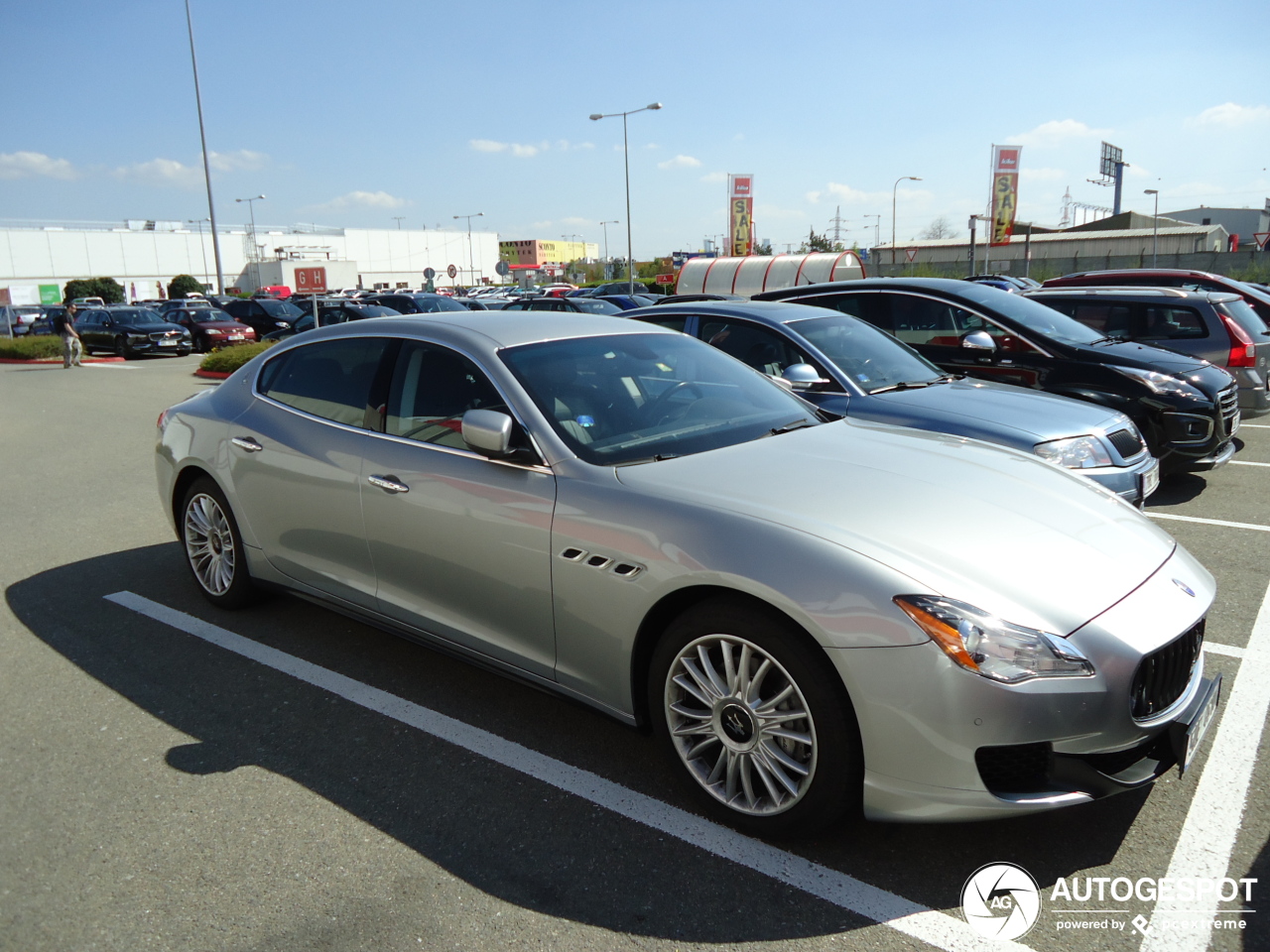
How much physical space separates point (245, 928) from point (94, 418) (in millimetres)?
12926

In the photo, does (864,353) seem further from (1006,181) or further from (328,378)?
(1006,181)

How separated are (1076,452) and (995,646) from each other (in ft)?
11.7

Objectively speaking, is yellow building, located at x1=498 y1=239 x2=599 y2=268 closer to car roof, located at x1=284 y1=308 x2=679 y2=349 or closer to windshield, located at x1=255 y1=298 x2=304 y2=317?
windshield, located at x1=255 y1=298 x2=304 y2=317

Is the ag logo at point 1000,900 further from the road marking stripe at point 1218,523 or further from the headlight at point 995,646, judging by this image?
the road marking stripe at point 1218,523

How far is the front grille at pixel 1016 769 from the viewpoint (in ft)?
8.02

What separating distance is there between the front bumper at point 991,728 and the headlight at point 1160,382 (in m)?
5.50

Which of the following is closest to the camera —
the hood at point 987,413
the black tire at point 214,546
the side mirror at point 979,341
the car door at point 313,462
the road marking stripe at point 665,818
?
the road marking stripe at point 665,818

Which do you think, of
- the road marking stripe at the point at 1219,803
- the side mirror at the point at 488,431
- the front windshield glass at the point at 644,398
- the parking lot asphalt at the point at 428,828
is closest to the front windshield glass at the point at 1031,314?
the parking lot asphalt at the point at 428,828

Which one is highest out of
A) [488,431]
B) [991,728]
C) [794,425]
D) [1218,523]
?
[488,431]

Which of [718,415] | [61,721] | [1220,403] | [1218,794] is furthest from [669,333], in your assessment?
[1220,403]

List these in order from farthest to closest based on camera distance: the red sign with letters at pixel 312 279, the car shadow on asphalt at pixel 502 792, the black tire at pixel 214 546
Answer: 1. the red sign with letters at pixel 312 279
2. the black tire at pixel 214 546
3. the car shadow on asphalt at pixel 502 792

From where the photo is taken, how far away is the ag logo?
2484 mm

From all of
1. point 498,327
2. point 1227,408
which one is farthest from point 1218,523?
point 498,327

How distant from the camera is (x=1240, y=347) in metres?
8.91
